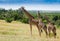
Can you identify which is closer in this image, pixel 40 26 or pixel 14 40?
pixel 14 40

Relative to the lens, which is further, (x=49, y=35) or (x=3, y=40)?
(x=49, y=35)

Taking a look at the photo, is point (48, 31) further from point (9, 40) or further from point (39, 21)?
point (9, 40)

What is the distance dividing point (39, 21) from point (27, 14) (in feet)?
4.52

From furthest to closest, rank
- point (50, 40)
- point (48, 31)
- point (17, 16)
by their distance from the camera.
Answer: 1. point (17, 16)
2. point (48, 31)
3. point (50, 40)

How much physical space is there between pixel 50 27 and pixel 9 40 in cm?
306

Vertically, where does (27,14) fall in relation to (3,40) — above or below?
above

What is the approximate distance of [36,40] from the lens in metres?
13.5

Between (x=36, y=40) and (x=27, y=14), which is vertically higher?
(x=27, y=14)

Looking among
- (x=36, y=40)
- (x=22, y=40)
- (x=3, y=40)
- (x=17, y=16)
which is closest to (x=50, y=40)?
(x=36, y=40)

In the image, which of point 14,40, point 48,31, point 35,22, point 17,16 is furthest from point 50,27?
point 17,16

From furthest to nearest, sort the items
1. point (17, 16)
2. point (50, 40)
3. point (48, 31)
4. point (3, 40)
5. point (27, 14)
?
point (17, 16)
point (27, 14)
point (48, 31)
point (50, 40)
point (3, 40)

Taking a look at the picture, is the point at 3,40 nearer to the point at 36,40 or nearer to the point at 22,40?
the point at 22,40

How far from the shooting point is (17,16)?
6419 cm

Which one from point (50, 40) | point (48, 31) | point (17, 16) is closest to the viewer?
point (50, 40)
